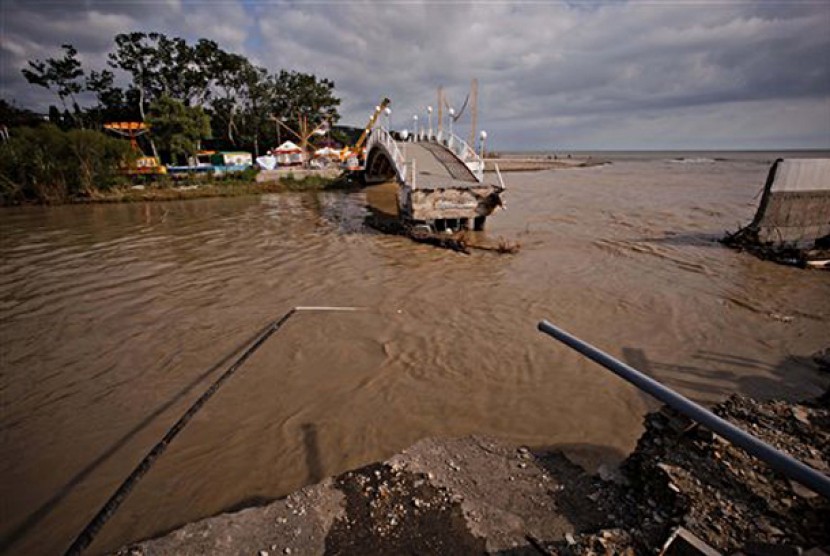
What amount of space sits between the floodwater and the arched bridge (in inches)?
62.3

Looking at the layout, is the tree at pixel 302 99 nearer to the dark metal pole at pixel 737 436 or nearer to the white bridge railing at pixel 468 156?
the white bridge railing at pixel 468 156

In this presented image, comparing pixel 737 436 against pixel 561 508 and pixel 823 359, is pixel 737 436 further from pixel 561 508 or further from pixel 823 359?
pixel 823 359

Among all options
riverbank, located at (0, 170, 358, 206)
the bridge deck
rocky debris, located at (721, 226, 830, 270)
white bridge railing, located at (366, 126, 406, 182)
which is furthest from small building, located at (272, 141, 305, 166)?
rocky debris, located at (721, 226, 830, 270)

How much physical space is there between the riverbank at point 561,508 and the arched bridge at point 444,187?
10760 mm

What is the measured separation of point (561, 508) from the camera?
9.07 feet

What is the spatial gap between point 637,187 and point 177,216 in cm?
3412

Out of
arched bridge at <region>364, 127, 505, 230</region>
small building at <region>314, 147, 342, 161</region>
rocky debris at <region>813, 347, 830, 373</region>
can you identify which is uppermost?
small building at <region>314, 147, 342, 161</region>

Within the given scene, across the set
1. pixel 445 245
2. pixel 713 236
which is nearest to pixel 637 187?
pixel 713 236

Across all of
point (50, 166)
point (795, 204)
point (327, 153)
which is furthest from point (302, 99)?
point (795, 204)

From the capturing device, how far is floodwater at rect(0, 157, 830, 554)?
12.6 ft

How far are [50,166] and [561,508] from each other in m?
33.7

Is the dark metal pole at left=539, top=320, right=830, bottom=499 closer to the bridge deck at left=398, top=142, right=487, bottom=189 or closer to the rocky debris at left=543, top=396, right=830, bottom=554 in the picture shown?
the rocky debris at left=543, top=396, right=830, bottom=554

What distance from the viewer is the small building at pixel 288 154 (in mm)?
40281

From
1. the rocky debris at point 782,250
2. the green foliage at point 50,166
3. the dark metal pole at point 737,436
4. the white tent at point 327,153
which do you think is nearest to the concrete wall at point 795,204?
the rocky debris at point 782,250
